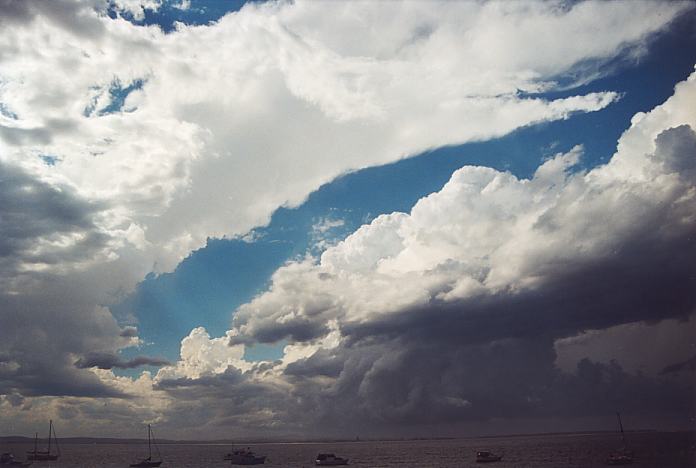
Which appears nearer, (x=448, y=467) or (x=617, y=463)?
(x=617, y=463)

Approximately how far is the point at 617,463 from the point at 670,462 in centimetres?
1899

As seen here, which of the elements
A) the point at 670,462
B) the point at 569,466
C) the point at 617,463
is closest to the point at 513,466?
the point at 569,466

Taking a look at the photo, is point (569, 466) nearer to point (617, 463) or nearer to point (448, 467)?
point (617, 463)

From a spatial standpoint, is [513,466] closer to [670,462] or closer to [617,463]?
[617,463]

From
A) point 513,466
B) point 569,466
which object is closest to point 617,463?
point 569,466

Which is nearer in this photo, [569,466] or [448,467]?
[569,466]

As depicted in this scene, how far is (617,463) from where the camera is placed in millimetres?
176500

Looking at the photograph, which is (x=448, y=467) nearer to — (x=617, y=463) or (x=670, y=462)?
(x=617, y=463)

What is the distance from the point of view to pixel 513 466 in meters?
189

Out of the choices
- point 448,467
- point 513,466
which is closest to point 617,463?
point 513,466

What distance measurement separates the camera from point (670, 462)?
17700cm

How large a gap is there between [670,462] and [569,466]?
34.1 meters

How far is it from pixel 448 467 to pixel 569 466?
44.6m

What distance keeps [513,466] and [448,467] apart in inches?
987
